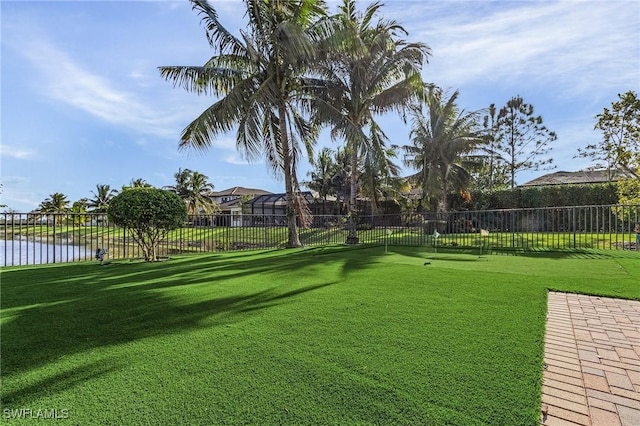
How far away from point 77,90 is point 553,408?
33.5ft

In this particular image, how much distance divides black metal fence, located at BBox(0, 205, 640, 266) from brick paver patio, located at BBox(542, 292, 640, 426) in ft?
17.7

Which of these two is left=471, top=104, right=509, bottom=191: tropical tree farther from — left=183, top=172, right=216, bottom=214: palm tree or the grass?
Answer: left=183, top=172, right=216, bottom=214: palm tree

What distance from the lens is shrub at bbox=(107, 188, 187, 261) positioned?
7152 millimetres

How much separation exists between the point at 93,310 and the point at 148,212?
Answer: 4042 mm

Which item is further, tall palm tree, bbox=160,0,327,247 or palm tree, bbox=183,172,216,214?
palm tree, bbox=183,172,216,214

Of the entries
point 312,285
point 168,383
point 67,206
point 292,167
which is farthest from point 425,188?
point 67,206

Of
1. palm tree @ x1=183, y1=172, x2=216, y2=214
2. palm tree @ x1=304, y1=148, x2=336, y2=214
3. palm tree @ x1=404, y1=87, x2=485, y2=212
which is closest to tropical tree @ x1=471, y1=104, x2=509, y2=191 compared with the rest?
palm tree @ x1=404, y1=87, x2=485, y2=212

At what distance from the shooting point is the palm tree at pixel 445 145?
20266mm

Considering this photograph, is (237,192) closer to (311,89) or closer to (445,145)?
(445,145)

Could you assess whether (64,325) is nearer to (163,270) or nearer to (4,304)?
(4,304)

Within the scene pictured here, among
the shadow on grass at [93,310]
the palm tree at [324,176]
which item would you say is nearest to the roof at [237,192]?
the palm tree at [324,176]

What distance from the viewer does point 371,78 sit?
41.0ft

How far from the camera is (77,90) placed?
8055 mm

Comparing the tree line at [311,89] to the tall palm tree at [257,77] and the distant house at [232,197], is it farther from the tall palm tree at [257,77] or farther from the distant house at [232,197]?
the distant house at [232,197]
